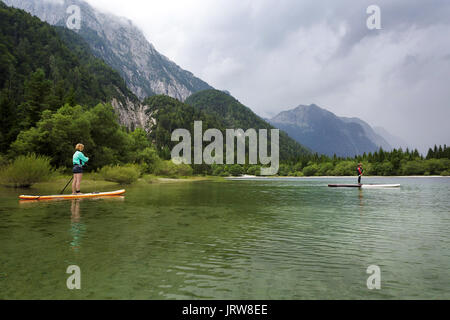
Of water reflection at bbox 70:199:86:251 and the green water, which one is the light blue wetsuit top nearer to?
water reflection at bbox 70:199:86:251

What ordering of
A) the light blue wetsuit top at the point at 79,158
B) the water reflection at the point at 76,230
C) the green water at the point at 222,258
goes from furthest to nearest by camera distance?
1. the light blue wetsuit top at the point at 79,158
2. the water reflection at the point at 76,230
3. the green water at the point at 222,258

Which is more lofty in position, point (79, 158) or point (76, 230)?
point (79, 158)

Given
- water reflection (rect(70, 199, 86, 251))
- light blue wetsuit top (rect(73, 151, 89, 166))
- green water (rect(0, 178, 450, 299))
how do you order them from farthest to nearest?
light blue wetsuit top (rect(73, 151, 89, 166)), water reflection (rect(70, 199, 86, 251)), green water (rect(0, 178, 450, 299))

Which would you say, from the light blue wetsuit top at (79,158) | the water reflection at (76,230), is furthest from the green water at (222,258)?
the light blue wetsuit top at (79,158)

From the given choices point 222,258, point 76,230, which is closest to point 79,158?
point 76,230

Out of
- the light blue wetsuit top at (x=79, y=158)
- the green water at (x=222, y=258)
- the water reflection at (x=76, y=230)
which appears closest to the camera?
the green water at (x=222, y=258)

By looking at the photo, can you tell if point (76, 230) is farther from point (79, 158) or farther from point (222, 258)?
point (79, 158)

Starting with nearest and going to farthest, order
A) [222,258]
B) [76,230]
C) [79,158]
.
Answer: [222,258]
[76,230]
[79,158]

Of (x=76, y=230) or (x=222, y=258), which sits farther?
(x=76, y=230)

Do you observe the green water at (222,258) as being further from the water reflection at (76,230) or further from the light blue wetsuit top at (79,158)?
→ the light blue wetsuit top at (79,158)

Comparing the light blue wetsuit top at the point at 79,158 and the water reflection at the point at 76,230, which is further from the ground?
the light blue wetsuit top at the point at 79,158

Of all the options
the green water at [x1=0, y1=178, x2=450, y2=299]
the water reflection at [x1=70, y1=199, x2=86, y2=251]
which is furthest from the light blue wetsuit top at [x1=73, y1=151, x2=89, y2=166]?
the green water at [x1=0, y1=178, x2=450, y2=299]

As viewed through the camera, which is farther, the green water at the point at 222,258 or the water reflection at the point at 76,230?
the water reflection at the point at 76,230
